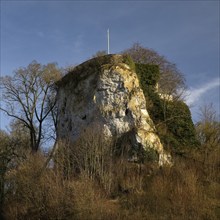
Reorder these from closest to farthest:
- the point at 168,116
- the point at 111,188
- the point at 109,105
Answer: the point at 111,188 < the point at 109,105 < the point at 168,116

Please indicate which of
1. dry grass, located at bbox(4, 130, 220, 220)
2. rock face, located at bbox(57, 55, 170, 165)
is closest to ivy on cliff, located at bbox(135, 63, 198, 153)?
rock face, located at bbox(57, 55, 170, 165)

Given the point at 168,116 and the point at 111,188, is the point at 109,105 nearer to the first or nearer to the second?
the point at 168,116

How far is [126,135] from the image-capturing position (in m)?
24.1

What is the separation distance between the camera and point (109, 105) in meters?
25.5

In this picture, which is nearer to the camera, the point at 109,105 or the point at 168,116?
the point at 109,105

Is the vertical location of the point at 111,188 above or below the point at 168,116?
below

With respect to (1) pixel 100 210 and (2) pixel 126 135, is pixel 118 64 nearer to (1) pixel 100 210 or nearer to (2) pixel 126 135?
(2) pixel 126 135

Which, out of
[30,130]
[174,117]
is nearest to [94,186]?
[174,117]

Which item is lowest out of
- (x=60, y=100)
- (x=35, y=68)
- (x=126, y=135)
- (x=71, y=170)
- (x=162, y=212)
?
(x=162, y=212)

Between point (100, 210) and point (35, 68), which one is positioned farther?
point (35, 68)

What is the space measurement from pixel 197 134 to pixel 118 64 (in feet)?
25.0

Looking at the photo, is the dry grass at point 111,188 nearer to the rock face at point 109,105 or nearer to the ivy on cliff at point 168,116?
the ivy on cliff at point 168,116

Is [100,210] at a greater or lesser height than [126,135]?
lesser

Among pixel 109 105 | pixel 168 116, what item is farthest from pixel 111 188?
pixel 168 116
